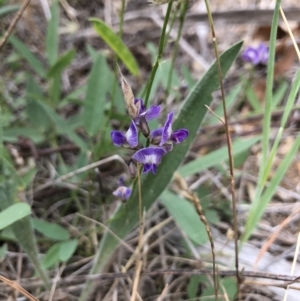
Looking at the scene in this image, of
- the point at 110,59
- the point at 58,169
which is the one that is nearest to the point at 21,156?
the point at 58,169

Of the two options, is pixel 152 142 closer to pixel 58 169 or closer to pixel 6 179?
pixel 6 179

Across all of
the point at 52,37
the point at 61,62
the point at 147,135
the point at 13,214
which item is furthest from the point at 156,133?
the point at 52,37

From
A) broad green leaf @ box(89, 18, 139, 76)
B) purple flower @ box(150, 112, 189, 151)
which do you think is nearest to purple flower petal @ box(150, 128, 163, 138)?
purple flower @ box(150, 112, 189, 151)

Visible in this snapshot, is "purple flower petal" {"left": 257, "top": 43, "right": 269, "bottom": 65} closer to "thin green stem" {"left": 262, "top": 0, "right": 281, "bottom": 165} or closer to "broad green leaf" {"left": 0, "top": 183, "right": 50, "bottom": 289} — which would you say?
"thin green stem" {"left": 262, "top": 0, "right": 281, "bottom": 165}

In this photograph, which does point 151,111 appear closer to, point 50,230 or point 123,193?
point 123,193

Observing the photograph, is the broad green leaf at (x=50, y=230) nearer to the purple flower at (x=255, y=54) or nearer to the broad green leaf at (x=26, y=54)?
the broad green leaf at (x=26, y=54)
